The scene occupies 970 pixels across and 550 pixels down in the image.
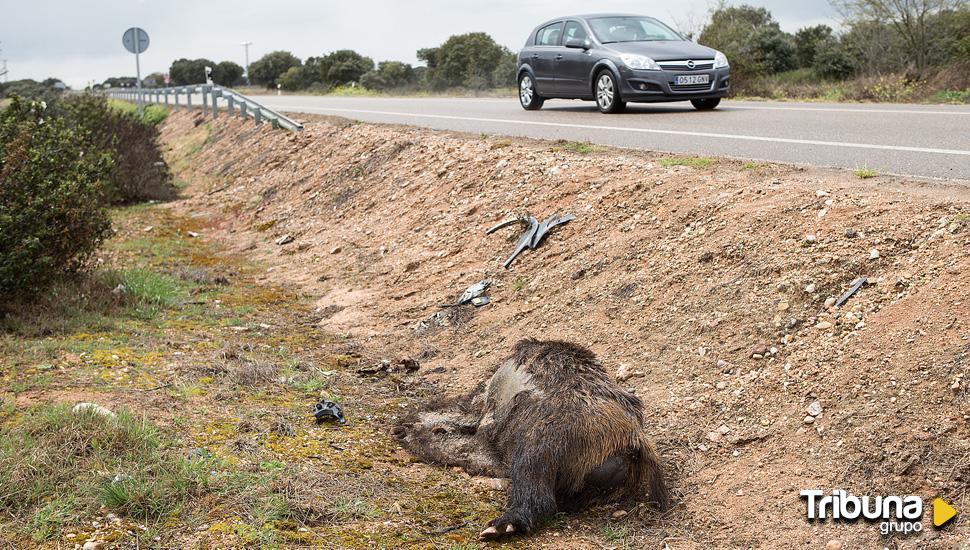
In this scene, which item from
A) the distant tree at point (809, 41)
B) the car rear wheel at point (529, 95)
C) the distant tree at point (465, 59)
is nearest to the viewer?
the car rear wheel at point (529, 95)

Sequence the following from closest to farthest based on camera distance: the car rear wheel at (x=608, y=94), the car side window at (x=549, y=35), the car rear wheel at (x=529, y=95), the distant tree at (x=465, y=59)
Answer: the car rear wheel at (x=608, y=94), the car side window at (x=549, y=35), the car rear wheel at (x=529, y=95), the distant tree at (x=465, y=59)

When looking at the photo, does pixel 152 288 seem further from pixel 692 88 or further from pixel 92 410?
pixel 692 88

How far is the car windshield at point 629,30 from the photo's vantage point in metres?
14.8

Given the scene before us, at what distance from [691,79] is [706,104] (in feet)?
3.29

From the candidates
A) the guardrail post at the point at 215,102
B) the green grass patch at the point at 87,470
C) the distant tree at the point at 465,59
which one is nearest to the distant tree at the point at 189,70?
the distant tree at the point at 465,59

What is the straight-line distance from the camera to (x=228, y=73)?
2805 inches

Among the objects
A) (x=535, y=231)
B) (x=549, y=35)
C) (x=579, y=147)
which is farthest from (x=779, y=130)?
(x=549, y=35)

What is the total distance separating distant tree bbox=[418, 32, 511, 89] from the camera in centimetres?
4472

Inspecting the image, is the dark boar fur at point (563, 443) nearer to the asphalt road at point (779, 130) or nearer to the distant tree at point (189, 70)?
the asphalt road at point (779, 130)

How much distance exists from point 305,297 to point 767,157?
4748mm

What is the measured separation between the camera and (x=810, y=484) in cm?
398

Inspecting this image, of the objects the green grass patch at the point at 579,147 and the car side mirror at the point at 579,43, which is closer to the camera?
the green grass patch at the point at 579,147

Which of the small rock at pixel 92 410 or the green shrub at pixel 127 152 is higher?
the green shrub at pixel 127 152

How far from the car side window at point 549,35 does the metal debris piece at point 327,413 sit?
465 inches
